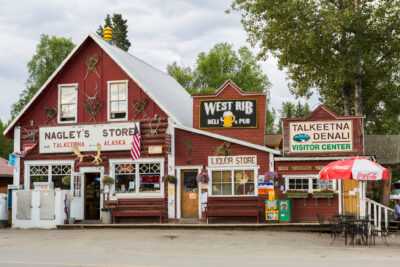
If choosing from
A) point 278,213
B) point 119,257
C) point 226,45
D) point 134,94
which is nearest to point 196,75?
point 226,45

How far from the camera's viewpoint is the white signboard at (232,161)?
2075 centimetres

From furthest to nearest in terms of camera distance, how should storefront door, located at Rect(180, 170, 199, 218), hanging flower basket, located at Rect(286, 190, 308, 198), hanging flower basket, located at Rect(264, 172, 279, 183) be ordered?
storefront door, located at Rect(180, 170, 199, 218) < hanging flower basket, located at Rect(264, 172, 279, 183) < hanging flower basket, located at Rect(286, 190, 308, 198)

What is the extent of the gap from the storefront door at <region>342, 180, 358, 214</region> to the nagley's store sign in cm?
138

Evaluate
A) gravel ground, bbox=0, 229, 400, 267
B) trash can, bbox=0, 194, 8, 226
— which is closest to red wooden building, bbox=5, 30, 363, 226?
trash can, bbox=0, 194, 8, 226

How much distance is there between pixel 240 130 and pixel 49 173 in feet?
29.7

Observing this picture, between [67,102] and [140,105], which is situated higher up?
[67,102]

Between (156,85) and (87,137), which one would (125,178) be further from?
(156,85)

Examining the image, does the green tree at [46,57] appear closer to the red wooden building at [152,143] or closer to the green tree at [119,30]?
the green tree at [119,30]

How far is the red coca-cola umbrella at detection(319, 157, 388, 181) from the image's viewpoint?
15.0m

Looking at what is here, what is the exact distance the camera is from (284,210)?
19.7 metres

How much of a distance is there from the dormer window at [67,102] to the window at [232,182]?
730 centimetres

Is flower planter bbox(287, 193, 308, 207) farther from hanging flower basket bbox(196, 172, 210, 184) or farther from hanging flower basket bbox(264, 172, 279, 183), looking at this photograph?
hanging flower basket bbox(196, 172, 210, 184)

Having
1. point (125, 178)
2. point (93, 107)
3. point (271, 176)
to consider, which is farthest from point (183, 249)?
point (93, 107)

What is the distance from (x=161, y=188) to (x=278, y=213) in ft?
17.2
